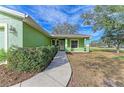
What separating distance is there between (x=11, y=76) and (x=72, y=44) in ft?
52.0

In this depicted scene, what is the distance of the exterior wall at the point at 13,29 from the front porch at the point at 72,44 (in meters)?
13.2

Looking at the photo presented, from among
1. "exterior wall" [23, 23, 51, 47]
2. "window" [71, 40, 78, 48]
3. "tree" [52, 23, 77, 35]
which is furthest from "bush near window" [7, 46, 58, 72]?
"tree" [52, 23, 77, 35]

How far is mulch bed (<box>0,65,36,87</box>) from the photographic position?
5.45m

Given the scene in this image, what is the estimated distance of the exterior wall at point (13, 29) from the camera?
7.44 metres

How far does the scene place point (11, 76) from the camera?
593 cm

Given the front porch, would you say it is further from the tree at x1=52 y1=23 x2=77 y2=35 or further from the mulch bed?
the mulch bed

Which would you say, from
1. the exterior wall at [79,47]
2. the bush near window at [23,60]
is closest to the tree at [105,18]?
the exterior wall at [79,47]

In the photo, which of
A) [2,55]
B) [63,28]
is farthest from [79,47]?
[2,55]

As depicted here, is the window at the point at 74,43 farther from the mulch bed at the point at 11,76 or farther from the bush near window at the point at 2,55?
the mulch bed at the point at 11,76

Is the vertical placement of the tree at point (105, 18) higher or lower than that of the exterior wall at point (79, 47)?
higher

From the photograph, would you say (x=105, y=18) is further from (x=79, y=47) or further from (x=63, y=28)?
(x=63, y=28)

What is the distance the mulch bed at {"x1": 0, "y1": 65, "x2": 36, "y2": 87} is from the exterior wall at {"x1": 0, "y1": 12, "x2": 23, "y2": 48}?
148cm
